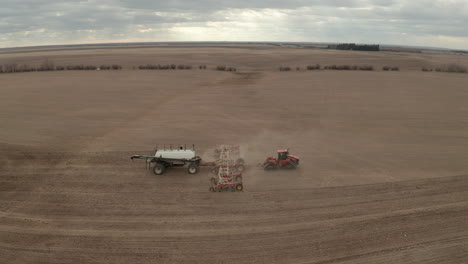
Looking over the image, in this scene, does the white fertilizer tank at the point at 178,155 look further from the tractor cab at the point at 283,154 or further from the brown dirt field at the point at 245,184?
the tractor cab at the point at 283,154

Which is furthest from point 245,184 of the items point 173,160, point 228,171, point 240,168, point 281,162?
point 173,160

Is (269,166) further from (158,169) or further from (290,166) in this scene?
(158,169)

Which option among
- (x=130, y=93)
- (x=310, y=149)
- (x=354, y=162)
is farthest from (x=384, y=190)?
(x=130, y=93)

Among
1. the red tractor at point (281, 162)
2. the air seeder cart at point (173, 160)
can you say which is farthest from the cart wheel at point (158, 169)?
the red tractor at point (281, 162)

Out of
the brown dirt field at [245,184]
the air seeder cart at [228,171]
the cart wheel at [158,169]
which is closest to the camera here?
the brown dirt field at [245,184]

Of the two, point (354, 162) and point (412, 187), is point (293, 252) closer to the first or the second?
point (412, 187)

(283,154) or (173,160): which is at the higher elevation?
(283,154)
